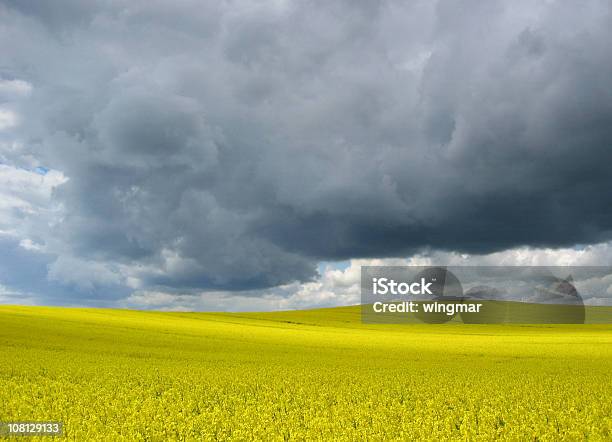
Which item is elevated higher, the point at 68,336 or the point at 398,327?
the point at 68,336

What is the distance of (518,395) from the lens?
18.0 meters

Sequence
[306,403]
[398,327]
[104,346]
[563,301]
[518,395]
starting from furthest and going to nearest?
[563,301]
[398,327]
[104,346]
[518,395]
[306,403]

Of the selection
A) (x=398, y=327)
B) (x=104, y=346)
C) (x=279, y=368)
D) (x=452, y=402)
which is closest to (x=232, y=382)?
(x=279, y=368)

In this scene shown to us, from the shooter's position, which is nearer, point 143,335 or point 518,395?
point 518,395

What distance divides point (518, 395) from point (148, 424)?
42.7 feet

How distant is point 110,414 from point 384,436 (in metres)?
7.30

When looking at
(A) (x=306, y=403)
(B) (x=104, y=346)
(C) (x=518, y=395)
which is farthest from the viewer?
Answer: (B) (x=104, y=346)

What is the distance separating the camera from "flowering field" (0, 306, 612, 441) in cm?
1197

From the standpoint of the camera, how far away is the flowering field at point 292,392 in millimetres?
11969

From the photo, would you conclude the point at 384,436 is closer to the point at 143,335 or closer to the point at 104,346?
the point at 104,346

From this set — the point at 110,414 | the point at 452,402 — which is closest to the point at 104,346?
the point at 110,414

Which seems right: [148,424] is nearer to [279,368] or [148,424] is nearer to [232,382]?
[232,382]

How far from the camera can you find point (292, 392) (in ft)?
57.5

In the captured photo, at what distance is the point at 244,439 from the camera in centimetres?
1090
